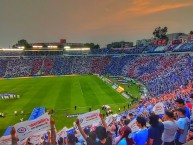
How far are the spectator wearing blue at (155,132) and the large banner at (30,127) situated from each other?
3.08m

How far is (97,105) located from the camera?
126 ft

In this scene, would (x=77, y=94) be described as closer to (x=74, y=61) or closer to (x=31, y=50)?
(x=74, y=61)

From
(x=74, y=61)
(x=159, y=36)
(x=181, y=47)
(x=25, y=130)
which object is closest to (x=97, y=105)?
(x=25, y=130)

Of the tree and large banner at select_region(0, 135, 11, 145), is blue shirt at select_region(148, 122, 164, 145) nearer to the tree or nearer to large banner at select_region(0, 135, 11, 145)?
large banner at select_region(0, 135, 11, 145)

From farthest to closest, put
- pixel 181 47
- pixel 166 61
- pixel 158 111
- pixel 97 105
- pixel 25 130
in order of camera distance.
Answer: pixel 181 47 < pixel 166 61 < pixel 97 105 < pixel 158 111 < pixel 25 130

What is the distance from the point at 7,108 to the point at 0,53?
280 ft

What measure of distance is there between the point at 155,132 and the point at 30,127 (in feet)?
11.7

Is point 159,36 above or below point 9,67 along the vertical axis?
above

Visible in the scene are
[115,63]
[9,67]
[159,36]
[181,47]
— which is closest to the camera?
[181,47]

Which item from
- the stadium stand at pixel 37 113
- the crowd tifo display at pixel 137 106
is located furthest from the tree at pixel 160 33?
the stadium stand at pixel 37 113

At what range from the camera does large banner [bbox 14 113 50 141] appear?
314 inches

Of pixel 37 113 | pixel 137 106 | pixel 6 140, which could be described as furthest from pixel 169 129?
pixel 137 106

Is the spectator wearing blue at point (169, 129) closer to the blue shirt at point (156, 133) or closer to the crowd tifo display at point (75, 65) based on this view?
the blue shirt at point (156, 133)

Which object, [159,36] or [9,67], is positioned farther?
[159,36]
